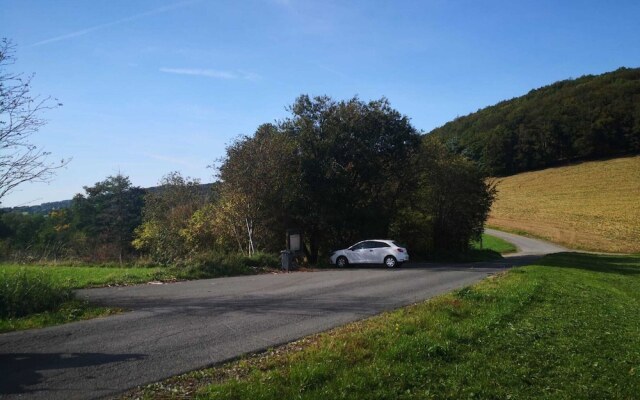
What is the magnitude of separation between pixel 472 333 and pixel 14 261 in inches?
855

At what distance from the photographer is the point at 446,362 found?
6.30 m

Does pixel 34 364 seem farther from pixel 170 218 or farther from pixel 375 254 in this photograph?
pixel 170 218

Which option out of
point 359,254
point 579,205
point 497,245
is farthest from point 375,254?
point 579,205

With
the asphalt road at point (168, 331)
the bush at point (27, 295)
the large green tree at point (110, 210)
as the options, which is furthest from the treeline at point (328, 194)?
the large green tree at point (110, 210)

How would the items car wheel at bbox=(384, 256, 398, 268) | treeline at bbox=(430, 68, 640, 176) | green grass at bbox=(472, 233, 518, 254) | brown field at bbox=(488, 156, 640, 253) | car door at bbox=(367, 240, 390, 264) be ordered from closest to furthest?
car wheel at bbox=(384, 256, 398, 268) → car door at bbox=(367, 240, 390, 264) → green grass at bbox=(472, 233, 518, 254) → brown field at bbox=(488, 156, 640, 253) → treeline at bbox=(430, 68, 640, 176)

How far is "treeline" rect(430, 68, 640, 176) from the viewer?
98.2 meters

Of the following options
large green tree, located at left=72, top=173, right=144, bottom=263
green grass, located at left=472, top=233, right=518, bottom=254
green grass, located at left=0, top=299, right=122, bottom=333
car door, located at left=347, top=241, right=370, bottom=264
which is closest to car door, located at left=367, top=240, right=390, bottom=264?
car door, located at left=347, top=241, right=370, bottom=264

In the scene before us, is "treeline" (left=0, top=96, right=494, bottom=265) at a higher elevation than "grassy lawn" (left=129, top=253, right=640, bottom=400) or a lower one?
higher

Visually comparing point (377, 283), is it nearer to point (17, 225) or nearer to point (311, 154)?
point (311, 154)

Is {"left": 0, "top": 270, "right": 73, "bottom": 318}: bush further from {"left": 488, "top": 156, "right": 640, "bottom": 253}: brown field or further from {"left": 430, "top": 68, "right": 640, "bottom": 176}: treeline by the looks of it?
{"left": 430, "top": 68, "right": 640, "bottom": 176}: treeline

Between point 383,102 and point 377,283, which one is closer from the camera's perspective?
point 377,283

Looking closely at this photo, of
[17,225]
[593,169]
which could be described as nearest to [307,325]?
[17,225]

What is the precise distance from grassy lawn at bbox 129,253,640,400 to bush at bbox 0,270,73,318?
566cm

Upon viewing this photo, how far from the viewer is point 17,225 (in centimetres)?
5069
